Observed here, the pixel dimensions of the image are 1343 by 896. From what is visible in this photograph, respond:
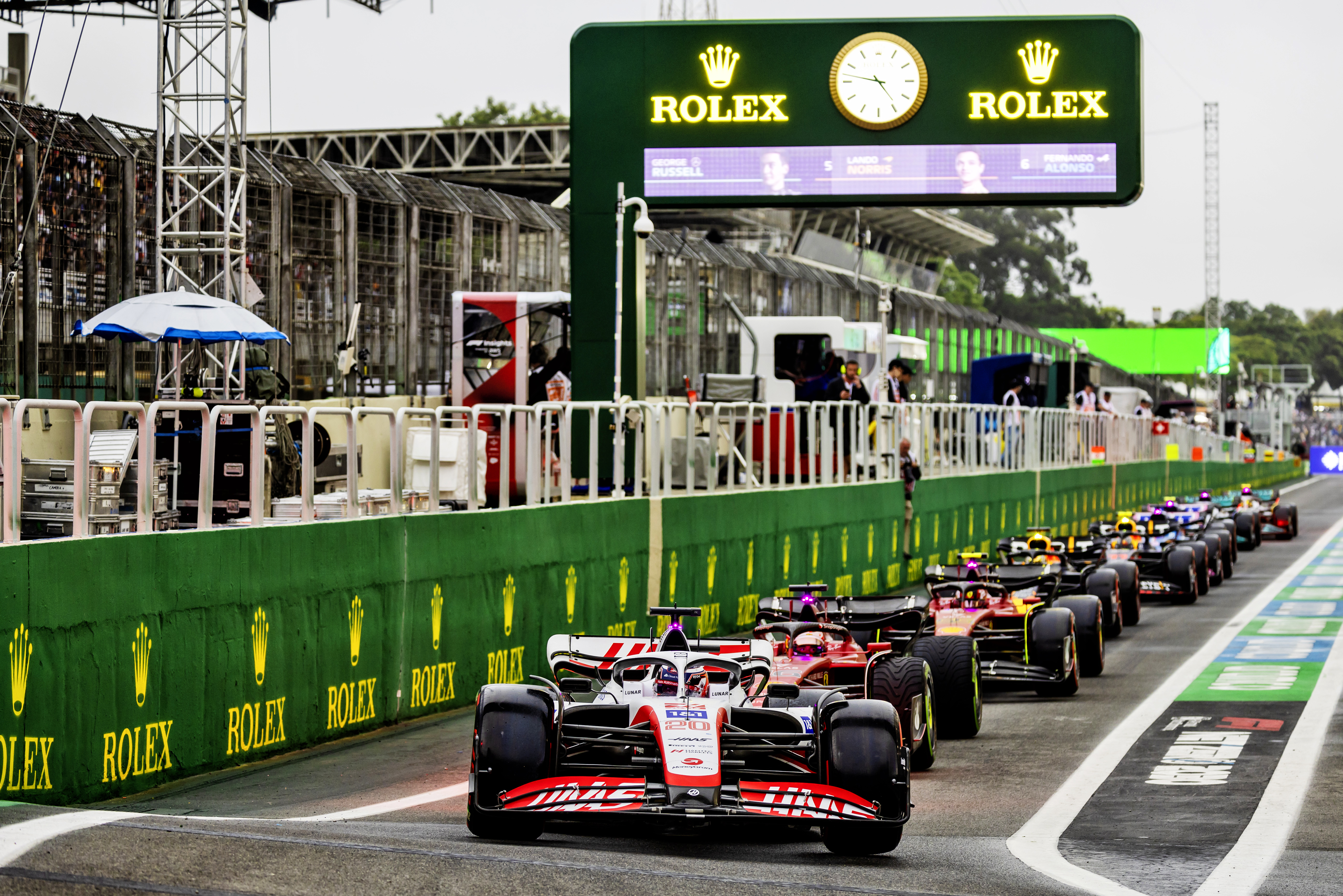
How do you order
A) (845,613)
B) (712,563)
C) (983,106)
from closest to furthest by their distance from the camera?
(845,613) → (712,563) → (983,106)

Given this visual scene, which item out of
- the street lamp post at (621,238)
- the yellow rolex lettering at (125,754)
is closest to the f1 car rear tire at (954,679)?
the yellow rolex lettering at (125,754)

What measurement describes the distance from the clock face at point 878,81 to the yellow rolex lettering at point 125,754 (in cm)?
1346

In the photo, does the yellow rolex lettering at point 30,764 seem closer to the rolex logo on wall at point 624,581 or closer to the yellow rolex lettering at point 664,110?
the rolex logo on wall at point 624,581

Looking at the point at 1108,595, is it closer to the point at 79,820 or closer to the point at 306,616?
the point at 306,616

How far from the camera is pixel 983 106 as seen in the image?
68.6 ft

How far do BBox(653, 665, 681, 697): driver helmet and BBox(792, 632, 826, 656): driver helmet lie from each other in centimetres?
318

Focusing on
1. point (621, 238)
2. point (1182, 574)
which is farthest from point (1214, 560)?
point (621, 238)

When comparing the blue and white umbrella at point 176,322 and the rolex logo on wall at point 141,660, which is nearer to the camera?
the rolex logo on wall at point 141,660

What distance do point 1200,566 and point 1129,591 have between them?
391 cm

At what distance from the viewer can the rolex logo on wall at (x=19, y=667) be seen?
8.42m

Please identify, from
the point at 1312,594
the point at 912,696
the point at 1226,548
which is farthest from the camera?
the point at 1226,548

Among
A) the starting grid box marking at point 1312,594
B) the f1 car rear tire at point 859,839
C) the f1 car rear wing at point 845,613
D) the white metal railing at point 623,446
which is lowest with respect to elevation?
the starting grid box marking at point 1312,594

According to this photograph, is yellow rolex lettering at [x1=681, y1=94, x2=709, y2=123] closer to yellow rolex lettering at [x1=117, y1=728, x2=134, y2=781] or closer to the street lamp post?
the street lamp post

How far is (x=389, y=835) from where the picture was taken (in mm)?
7391
